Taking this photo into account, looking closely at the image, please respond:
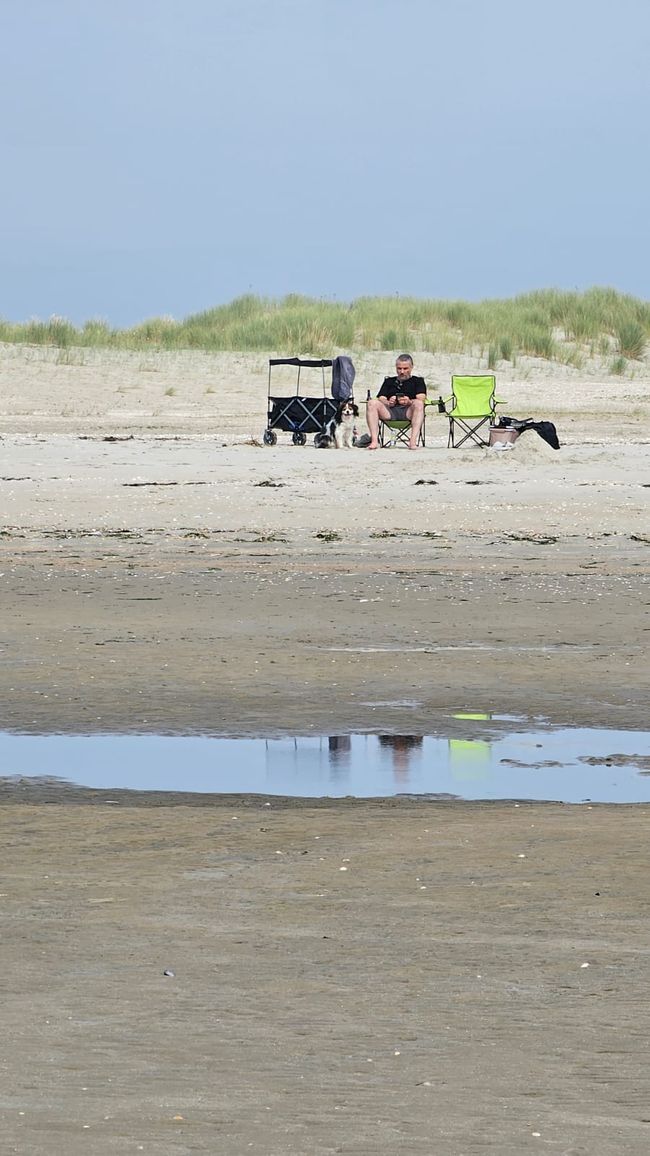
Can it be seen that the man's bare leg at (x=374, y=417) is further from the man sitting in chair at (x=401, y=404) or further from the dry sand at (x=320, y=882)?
the dry sand at (x=320, y=882)

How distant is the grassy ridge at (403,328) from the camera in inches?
1312

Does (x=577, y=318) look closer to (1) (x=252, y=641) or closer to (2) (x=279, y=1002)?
(1) (x=252, y=641)

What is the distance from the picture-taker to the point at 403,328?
1369 inches

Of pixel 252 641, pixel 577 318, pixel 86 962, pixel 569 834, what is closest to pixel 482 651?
pixel 252 641

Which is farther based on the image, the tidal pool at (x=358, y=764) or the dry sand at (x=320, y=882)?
the tidal pool at (x=358, y=764)

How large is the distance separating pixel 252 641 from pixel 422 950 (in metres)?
5.22

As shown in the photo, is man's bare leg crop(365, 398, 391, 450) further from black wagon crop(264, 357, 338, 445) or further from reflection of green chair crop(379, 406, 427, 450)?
black wagon crop(264, 357, 338, 445)

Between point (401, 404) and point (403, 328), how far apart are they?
603 inches

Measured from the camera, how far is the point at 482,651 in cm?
948

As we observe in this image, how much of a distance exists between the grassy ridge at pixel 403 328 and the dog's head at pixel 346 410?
42.5ft

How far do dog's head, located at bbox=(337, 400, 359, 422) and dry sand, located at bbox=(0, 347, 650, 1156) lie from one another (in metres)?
5.98

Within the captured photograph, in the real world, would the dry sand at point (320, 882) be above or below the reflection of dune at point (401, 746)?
above

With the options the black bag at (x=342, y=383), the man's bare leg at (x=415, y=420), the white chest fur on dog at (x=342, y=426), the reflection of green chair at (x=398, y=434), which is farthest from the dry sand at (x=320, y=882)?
the black bag at (x=342, y=383)

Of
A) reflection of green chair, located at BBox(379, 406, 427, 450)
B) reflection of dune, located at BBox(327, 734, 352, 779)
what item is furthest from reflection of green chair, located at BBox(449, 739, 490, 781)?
reflection of green chair, located at BBox(379, 406, 427, 450)
